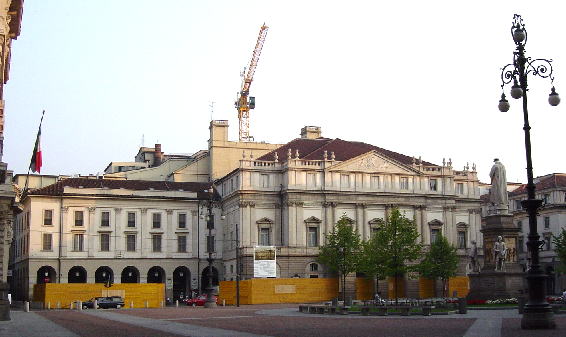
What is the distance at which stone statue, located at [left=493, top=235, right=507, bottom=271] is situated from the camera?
4438 centimetres

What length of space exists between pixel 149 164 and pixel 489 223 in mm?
87860

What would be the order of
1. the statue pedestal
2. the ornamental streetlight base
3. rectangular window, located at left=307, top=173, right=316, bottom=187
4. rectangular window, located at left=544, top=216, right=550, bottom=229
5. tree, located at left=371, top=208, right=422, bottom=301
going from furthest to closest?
rectangular window, located at left=544, top=216, right=550, bottom=229, rectangular window, located at left=307, top=173, right=316, bottom=187, tree, located at left=371, top=208, right=422, bottom=301, the statue pedestal, the ornamental streetlight base

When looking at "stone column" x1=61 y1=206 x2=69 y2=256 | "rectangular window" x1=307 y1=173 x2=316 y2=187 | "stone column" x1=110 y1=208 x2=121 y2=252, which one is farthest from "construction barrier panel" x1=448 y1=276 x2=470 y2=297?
"stone column" x1=61 y1=206 x2=69 y2=256

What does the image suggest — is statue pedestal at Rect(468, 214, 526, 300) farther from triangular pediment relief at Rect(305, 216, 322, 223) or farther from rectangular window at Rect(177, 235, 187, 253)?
rectangular window at Rect(177, 235, 187, 253)

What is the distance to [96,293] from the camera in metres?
75.4

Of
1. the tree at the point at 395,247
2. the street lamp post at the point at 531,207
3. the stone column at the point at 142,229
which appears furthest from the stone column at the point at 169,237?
the street lamp post at the point at 531,207

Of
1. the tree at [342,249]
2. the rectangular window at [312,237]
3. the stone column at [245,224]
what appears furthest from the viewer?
the rectangular window at [312,237]

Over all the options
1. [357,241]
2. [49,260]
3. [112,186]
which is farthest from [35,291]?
[357,241]

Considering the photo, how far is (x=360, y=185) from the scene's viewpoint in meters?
93.4

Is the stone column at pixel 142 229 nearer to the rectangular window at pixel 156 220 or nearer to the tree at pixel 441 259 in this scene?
the rectangular window at pixel 156 220

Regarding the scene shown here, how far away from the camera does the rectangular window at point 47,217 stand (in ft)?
293

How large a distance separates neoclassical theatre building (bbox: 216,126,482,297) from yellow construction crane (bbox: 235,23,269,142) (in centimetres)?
4624

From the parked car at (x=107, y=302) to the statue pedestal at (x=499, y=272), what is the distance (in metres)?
36.0

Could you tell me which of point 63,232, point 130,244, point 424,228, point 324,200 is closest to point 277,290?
point 324,200
